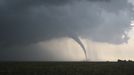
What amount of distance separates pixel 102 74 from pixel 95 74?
1.64 m

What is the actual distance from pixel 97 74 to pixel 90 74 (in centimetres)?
169

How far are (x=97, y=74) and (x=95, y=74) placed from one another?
19.3 inches

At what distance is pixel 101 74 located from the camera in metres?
67.6

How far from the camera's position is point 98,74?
67.4 m

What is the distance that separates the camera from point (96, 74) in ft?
221

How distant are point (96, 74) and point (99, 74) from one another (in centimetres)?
78

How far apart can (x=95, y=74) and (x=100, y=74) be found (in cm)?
124

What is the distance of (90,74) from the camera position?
6794 cm

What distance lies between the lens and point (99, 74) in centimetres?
6769

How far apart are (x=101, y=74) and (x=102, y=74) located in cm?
29

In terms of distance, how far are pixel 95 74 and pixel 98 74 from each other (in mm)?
714

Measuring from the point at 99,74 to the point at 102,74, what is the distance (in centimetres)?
72

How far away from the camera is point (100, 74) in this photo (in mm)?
67875
